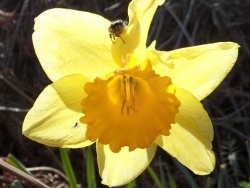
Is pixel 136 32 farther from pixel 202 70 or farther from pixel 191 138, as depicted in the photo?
pixel 191 138

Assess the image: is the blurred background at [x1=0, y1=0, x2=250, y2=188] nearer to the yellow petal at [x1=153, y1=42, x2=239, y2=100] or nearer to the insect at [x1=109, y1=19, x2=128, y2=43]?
the yellow petal at [x1=153, y1=42, x2=239, y2=100]

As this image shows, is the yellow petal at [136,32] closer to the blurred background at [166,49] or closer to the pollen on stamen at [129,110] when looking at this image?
the pollen on stamen at [129,110]

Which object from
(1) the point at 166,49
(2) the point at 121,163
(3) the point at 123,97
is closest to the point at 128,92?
(3) the point at 123,97

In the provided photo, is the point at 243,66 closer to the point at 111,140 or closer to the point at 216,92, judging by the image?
the point at 216,92

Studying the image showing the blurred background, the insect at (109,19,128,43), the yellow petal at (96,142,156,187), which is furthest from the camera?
the blurred background

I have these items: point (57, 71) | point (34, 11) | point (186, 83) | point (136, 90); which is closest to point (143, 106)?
point (136, 90)

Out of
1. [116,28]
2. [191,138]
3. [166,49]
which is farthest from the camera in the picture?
[166,49]

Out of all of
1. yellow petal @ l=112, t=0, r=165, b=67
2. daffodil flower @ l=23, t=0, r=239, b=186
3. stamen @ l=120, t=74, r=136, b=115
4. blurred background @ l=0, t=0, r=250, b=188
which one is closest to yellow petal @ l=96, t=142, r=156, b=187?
daffodil flower @ l=23, t=0, r=239, b=186

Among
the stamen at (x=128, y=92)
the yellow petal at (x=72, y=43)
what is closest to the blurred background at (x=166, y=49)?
the stamen at (x=128, y=92)
